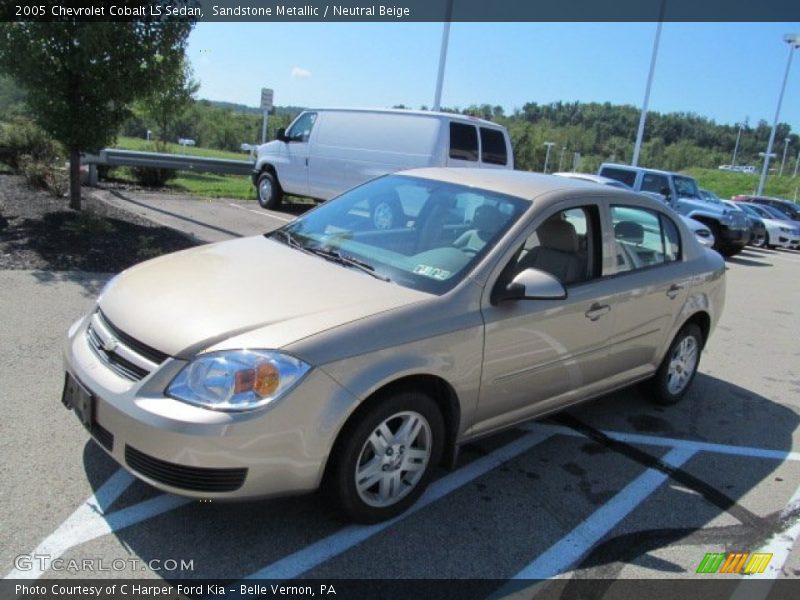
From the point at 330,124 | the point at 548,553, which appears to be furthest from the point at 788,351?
the point at 330,124

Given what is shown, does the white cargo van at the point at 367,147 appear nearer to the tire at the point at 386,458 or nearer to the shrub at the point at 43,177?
the shrub at the point at 43,177

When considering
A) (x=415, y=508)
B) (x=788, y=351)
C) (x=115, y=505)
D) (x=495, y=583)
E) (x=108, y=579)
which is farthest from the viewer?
(x=788, y=351)

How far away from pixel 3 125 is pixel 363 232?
12.2 metres

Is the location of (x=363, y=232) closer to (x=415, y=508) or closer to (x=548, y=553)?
(x=415, y=508)

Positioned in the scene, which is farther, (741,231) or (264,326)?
(741,231)

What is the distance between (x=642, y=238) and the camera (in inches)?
183

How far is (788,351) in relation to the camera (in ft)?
24.1

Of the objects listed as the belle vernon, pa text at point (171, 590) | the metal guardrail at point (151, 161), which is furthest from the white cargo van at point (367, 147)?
the belle vernon, pa text at point (171, 590)

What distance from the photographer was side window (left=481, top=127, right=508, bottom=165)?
11.9 m

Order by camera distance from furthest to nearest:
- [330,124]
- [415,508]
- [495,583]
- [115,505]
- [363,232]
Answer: [330,124] → [363,232] → [415,508] → [115,505] → [495,583]

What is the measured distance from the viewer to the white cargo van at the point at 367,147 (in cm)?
1144

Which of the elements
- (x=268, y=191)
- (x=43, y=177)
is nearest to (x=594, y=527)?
(x=43, y=177)

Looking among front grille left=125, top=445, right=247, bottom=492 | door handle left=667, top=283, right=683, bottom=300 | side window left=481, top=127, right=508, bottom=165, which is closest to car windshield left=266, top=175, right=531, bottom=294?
front grille left=125, top=445, right=247, bottom=492

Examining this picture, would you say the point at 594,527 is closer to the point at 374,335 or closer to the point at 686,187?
the point at 374,335
